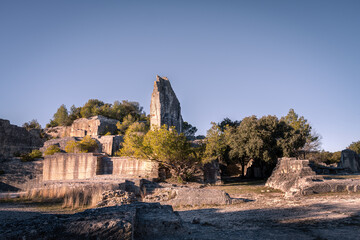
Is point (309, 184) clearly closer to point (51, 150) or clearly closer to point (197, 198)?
point (197, 198)

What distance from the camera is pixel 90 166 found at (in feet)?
74.5

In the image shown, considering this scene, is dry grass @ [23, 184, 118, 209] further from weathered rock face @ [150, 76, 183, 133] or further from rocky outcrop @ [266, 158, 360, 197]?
weathered rock face @ [150, 76, 183, 133]

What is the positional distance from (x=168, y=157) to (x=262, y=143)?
8243mm

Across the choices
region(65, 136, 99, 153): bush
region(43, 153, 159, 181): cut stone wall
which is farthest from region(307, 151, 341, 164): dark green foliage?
region(65, 136, 99, 153): bush

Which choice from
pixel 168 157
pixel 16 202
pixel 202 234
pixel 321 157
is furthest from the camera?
pixel 321 157

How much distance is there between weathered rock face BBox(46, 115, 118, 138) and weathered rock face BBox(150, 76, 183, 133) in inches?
696

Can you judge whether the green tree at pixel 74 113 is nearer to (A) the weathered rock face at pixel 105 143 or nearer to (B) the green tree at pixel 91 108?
(B) the green tree at pixel 91 108

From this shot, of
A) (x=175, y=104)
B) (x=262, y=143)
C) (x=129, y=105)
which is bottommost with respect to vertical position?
(x=262, y=143)

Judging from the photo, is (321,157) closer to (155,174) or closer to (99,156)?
(155,174)

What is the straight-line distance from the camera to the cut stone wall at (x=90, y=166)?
21500mm

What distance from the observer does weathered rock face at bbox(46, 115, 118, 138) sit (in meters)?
42.6

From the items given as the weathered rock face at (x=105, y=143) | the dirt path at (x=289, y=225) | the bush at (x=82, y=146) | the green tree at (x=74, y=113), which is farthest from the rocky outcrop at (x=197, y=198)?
the green tree at (x=74, y=113)

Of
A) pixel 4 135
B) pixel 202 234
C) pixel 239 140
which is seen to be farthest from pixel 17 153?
pixel 202 234

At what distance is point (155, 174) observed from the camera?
65.0 ft
